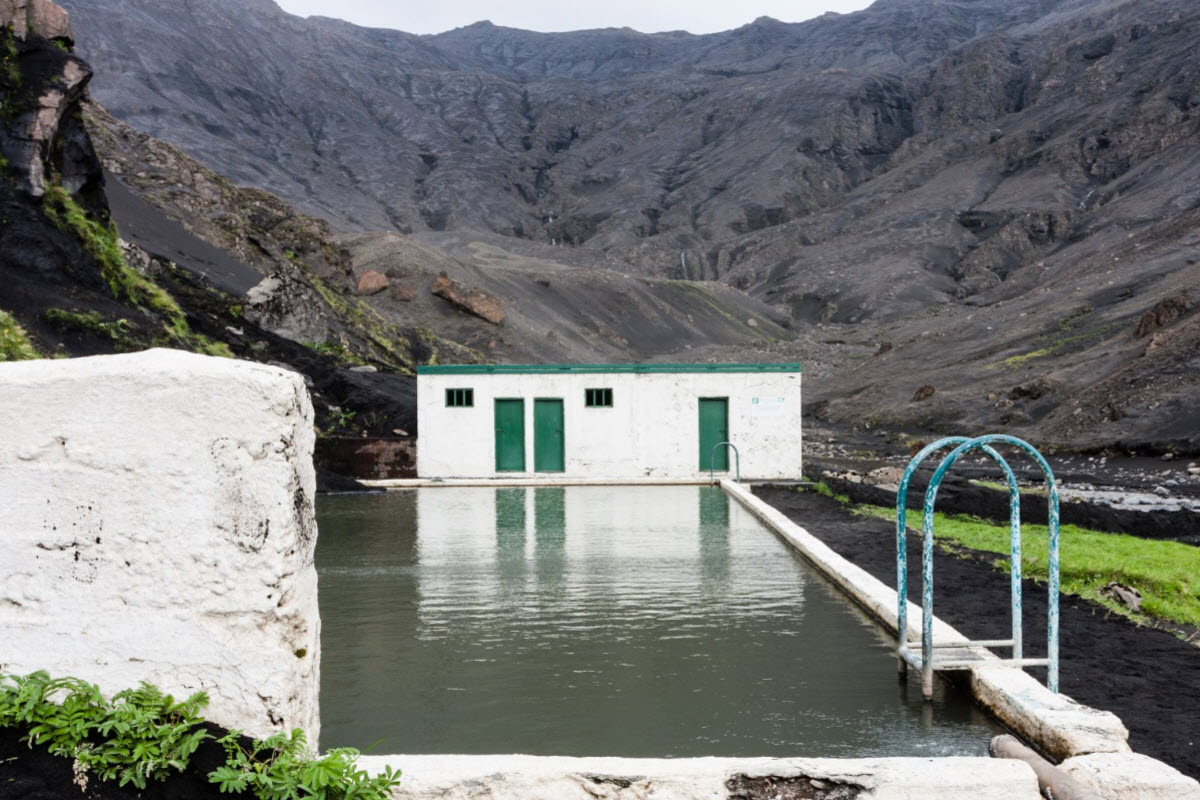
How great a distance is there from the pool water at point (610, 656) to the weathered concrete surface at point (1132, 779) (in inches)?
41.7

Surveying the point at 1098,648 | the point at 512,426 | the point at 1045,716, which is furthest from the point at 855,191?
the point at 1045,716

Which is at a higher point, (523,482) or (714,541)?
(523,482)

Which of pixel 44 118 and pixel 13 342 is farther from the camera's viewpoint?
pixel 44 118

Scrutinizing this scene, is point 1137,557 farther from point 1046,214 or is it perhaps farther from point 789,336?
point 1046,214

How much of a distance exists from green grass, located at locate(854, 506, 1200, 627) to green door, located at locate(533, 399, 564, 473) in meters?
9.60

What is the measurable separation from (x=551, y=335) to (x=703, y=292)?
1110 inches

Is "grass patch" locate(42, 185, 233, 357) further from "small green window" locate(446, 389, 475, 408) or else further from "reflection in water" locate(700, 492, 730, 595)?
"reflection in water" locate(700, 492, 730, 595)

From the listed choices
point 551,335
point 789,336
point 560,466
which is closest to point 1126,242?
point 789,336

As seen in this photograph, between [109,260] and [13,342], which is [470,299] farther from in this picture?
[13,342]

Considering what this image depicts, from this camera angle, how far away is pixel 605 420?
2564 centimetres

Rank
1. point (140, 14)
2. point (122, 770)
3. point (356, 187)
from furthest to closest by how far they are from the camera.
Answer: point (140, 14) → point (356, 187) → point (122, 770)

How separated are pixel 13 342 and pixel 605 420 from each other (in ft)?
44.5

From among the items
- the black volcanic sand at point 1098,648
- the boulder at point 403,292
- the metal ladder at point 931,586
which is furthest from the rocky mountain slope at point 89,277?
the boulder at point 403,292

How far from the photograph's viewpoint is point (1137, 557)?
13555mm
